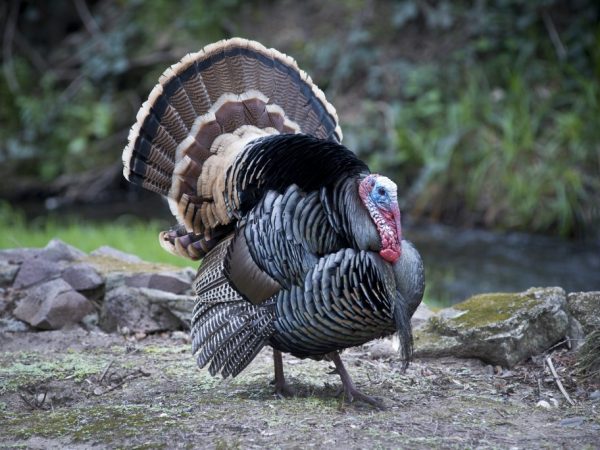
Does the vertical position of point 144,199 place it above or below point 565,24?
below

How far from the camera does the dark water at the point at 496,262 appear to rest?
806 centimetres

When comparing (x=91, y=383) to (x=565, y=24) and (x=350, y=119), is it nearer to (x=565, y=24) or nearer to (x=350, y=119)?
(x=350, y=119)

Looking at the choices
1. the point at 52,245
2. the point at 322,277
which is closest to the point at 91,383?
the point at 322,277

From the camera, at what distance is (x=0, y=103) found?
1370 centimetres

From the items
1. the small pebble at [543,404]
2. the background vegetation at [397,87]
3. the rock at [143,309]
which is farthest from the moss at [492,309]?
the background vegetation at [397,87]

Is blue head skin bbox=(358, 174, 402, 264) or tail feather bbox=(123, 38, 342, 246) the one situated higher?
tail feather bbox=(123, 38, 342, 246)

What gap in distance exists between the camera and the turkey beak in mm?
3611

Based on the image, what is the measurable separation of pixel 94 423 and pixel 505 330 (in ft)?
7.06

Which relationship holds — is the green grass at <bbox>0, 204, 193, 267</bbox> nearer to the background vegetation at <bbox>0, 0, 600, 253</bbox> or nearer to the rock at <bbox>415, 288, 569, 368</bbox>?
the background vegetation at <bbox>0, 0, 600, 253</bbox>

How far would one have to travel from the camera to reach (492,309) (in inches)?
179

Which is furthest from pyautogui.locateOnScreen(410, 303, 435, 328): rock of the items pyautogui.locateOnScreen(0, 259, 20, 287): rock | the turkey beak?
pyautogui.locateOnScreen(0, 259, 20, 287): rock

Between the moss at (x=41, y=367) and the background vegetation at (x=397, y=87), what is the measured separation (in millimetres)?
4312

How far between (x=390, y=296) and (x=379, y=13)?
9987 mm

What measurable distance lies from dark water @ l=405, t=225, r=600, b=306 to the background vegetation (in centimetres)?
31
